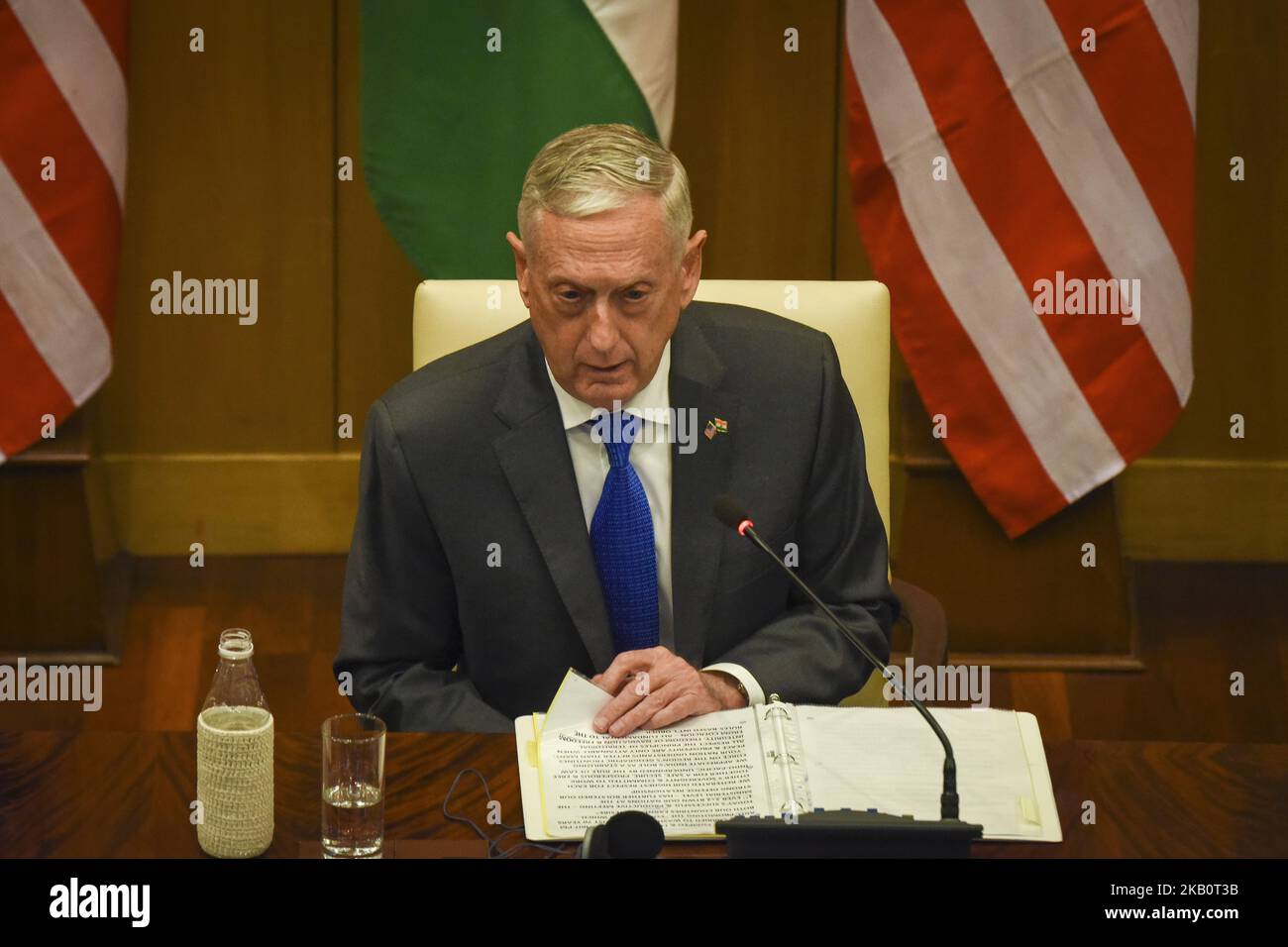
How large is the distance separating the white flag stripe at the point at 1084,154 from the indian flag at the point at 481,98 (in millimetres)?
706

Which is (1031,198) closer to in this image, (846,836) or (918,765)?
(918,765)

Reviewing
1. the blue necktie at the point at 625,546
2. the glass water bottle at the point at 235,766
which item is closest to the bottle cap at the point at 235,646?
the glass water bottle at the point at 235,766

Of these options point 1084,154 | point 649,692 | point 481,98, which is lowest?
point 649,692

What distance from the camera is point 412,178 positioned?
3646mm

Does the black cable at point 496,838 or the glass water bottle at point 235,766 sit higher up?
the glass water bottle at point 235,766

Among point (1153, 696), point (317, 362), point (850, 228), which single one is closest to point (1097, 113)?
point (850, 228)

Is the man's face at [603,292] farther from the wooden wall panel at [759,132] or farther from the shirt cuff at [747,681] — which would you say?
the wooden wall panel at [759,132]

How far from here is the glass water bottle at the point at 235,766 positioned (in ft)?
5.62

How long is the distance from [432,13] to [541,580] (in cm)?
168

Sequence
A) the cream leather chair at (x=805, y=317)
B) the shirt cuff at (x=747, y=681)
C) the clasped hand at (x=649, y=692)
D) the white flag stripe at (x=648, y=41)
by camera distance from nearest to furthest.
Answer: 1. the clasped hand at (x=649, y=692)
2. the shirt cuff at (x=747, y=681)
3. the cream leather chair at (x=805, y=317)
4. the white flag stripe at (x=648, y=41)

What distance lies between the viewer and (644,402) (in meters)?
2.40

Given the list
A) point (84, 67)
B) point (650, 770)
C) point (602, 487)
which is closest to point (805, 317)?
point (602, 487)

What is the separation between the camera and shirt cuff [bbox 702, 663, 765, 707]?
2.11m

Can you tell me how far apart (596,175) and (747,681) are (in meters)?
0.66
